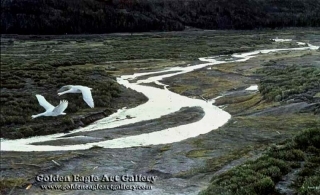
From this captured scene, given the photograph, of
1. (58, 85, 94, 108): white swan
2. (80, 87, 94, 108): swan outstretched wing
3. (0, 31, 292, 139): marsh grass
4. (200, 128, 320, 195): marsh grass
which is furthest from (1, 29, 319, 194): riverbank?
(58, 85, 94, 108): white swan

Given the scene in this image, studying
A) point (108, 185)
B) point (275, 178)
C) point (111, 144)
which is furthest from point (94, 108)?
point (275, 178)

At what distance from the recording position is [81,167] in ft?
81.1

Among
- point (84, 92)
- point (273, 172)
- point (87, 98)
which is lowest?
point (87, 98)

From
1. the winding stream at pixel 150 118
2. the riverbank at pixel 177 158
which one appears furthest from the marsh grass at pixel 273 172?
the winding stream at pixel 150 118

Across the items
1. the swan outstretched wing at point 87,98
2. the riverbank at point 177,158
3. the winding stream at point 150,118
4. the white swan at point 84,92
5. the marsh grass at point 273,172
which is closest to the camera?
the marsh grass at point 273,172

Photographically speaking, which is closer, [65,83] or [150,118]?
[150,118]

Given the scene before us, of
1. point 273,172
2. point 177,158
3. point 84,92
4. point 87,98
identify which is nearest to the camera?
point 273,172

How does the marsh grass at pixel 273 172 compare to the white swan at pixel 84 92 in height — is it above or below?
above

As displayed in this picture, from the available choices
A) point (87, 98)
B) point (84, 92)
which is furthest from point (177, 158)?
point (84, 92)

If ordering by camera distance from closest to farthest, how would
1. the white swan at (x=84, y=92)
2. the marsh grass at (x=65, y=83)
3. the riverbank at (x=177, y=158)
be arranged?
1. the riverbank at (x=177, y=158)
2. the marsh grass at (x=65, y=83)
3. the white swan at (x=84, y=92)

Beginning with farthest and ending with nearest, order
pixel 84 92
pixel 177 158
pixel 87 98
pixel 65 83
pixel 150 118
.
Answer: pixel 65 83
pixel 84 92
pixel 87 98
pixel 150 118
pixel 177 158

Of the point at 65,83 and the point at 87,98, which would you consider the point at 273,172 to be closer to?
the point at 87,98

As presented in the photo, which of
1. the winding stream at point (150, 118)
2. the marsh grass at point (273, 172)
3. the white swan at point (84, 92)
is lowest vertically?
the winding stream at point (150, 118)

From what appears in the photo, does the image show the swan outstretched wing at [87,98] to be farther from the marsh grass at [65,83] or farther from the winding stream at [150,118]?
the winding stream at [150,118]
